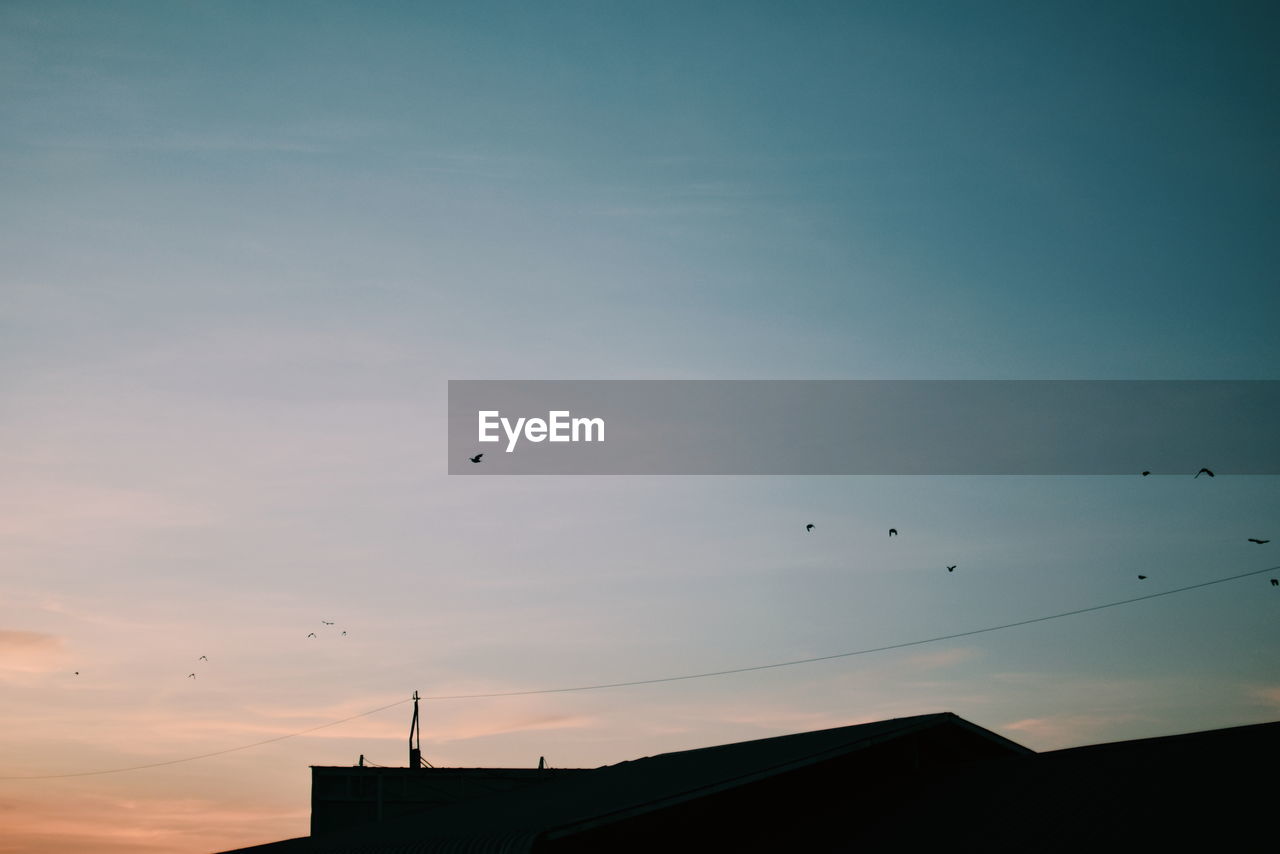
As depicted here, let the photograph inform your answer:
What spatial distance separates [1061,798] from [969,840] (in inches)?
89.7

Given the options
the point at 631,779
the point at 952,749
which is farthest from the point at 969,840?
the point at 631,779

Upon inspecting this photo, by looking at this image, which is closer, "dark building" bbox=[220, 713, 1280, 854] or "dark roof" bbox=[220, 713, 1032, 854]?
"dark building" bbox=[220, 713, 1280, 854]

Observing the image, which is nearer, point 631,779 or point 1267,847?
point 1267,847

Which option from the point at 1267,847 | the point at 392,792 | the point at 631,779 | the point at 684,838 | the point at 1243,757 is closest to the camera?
the point at 1267,847

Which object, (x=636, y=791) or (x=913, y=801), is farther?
(x=636, y=791)

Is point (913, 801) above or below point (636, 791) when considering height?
below

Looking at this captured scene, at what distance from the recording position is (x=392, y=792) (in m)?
54.0

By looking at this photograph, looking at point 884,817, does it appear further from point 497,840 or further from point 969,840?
point 497,840

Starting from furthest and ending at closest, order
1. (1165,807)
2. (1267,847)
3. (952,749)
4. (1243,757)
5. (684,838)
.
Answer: (952,749) → (684,838) → (1243,757) → (1165,807) → (1267,847)

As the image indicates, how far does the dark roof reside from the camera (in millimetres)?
20984

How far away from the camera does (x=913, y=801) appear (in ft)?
76.7

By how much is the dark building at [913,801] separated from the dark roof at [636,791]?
0.22ft

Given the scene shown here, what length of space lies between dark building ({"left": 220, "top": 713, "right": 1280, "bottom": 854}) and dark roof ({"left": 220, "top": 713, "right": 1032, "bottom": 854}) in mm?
67

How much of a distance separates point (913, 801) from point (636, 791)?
601 cm
